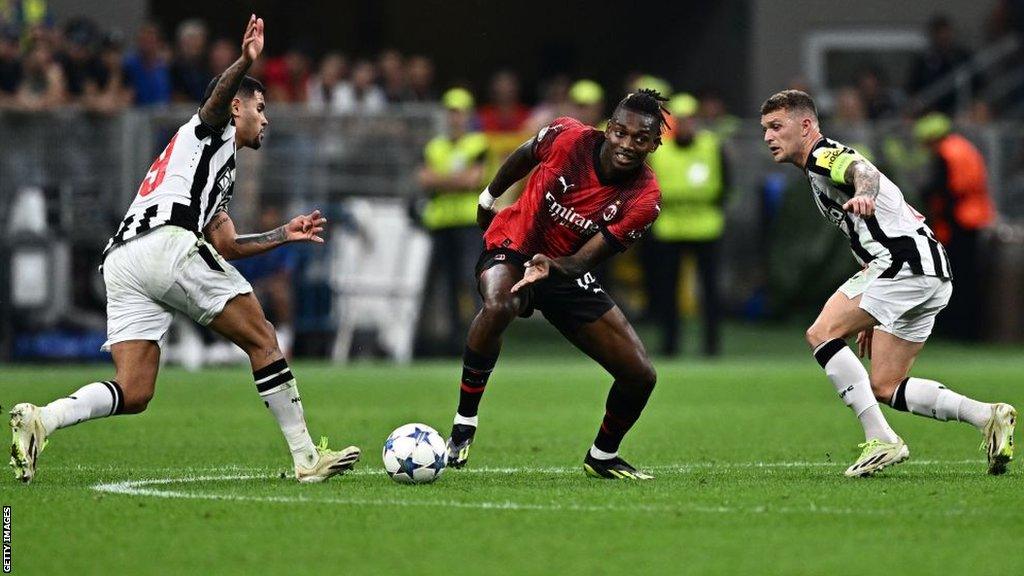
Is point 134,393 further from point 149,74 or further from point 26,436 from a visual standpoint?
point 149,74

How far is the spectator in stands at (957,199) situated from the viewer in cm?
1959

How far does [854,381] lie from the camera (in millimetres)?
8883

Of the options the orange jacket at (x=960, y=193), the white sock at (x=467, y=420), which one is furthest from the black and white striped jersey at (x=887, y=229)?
the orange jacket at (x=960, y=193)

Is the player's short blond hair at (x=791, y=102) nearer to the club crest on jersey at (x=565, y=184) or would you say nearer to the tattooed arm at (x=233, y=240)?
the club crest on jersey at (x=565, y=184)

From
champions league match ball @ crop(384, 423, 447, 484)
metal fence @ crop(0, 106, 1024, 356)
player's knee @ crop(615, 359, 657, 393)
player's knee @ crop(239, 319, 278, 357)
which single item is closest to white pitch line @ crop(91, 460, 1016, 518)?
champions league match ball @ crop(384, 423, 447, 484)

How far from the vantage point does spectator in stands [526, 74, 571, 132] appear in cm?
1998

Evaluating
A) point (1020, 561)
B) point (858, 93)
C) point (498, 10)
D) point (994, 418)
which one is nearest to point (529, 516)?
point (1020, 561)

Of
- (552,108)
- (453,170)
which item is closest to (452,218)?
(453,170)

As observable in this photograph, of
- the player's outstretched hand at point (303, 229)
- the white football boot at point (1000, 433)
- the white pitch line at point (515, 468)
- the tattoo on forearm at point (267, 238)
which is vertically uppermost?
the player's outstretched hand at point (303, 229)

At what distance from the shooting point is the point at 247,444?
1059 cm

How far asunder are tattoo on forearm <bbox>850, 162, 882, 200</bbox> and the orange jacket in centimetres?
1145

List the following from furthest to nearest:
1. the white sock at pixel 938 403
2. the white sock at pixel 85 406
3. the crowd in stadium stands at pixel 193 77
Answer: the crowd in stadium stands at pixel 193 77
the white sock at pixel 938 403
the white sock at pixel 85 406

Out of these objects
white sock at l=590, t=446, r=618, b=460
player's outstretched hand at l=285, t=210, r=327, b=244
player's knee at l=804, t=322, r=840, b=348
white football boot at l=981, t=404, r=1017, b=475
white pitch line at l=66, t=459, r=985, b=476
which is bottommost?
→ white pitch line at l=66, t=459, r=985, b=476

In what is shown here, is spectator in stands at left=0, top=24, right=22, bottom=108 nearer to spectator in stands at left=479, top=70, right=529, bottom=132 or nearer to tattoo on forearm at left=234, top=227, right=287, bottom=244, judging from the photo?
spectator in stands at left=479, top=70, right=529, bottom=132
